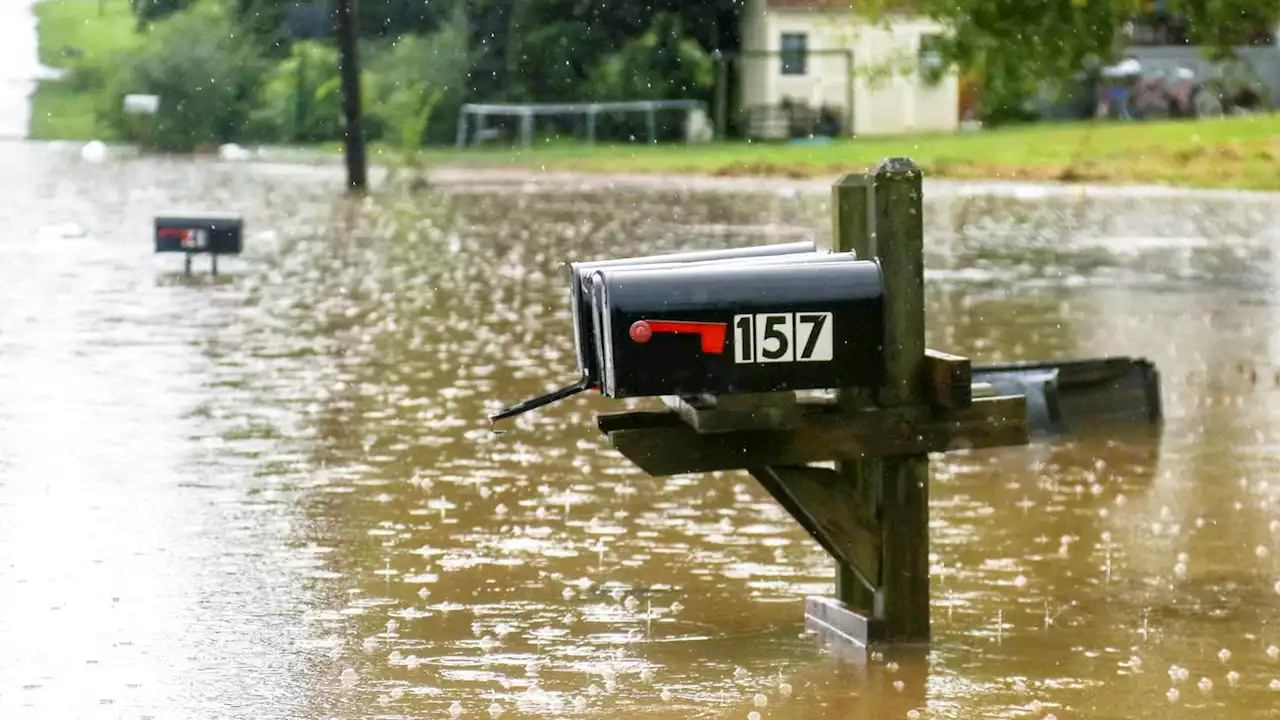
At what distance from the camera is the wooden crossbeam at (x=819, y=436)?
6488 millimetres

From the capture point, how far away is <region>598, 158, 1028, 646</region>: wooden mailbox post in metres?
6.49

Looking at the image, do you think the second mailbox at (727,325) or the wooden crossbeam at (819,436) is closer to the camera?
the second mailbox at (727,325)

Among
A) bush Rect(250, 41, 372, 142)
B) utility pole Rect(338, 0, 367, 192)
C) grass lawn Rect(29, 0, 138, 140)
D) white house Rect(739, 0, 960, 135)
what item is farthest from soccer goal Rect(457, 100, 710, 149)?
utility pole Rect(338, 0, 367, 192)

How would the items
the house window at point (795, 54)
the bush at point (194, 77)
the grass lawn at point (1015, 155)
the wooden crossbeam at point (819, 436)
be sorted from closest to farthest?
the wooden crossbeam at point (819, 436)
the grass lawn at point (1015, 155)
the house window at point (795, 54)
the bush at point (194, 77)

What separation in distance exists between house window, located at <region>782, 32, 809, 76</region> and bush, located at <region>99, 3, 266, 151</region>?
1505 centimetres

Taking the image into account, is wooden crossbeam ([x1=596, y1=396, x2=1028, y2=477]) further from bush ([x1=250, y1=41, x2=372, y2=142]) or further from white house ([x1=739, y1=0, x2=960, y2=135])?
bush ([x1=250, y1=41, x2=372, y2=142])

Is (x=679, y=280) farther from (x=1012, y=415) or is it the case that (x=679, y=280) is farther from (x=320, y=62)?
(x=320, y=62)

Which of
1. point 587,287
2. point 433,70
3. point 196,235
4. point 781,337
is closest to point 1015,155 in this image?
point 433,70

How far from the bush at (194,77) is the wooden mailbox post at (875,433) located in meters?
57.0

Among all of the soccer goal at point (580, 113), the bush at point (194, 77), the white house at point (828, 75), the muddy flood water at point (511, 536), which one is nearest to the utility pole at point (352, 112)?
the soccer goal at point (580, 113)

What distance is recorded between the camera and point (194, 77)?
216 ft

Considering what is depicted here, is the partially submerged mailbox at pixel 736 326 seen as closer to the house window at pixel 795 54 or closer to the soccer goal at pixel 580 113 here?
the soccer goal at pixel 580 113

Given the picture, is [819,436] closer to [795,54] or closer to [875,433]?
[875,433]

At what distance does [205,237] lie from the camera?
20.8m
